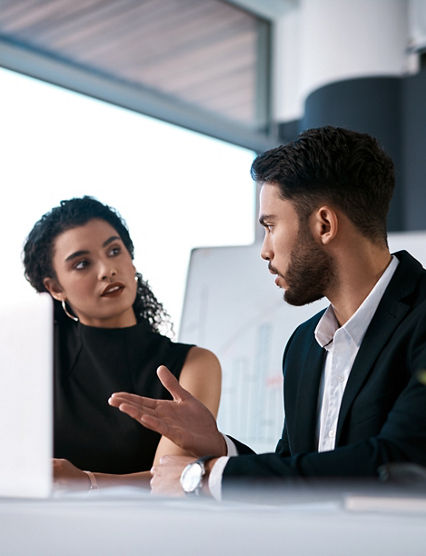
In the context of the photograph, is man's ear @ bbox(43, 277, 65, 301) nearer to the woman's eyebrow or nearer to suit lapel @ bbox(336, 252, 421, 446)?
the woman's eyebrow

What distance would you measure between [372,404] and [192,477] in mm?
339

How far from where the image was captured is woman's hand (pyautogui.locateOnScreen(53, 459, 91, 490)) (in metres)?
1.44

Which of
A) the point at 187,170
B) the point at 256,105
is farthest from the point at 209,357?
the point at 256,105

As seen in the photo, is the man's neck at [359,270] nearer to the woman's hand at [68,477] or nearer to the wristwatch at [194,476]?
the wristwatch at [194,476]

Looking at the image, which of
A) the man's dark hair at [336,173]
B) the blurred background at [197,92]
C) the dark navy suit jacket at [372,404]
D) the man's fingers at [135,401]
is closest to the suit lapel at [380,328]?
the dark navy suit jacket at [372,404]

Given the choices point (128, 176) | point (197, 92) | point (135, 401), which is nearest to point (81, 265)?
point (135, 401)

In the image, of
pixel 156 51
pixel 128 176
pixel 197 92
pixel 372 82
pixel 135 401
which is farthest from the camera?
pixel 197 92

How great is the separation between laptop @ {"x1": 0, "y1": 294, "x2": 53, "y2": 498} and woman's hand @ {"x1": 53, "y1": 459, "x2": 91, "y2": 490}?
18.3 inches

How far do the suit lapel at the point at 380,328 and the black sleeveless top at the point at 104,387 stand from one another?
398 millimetres

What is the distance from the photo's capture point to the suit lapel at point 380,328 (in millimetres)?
1355

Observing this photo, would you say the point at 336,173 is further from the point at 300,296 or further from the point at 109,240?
the point at 109,240

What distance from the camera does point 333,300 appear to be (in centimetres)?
148

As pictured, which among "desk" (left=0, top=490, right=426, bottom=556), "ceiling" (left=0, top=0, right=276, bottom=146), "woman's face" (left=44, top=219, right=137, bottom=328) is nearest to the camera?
"desk" (left=0, top=490, right=426, bottom=556)

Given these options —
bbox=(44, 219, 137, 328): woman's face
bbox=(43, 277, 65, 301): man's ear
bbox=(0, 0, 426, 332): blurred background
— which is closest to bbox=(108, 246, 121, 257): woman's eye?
bbox=(44, 219, 137, 328): woman's face
